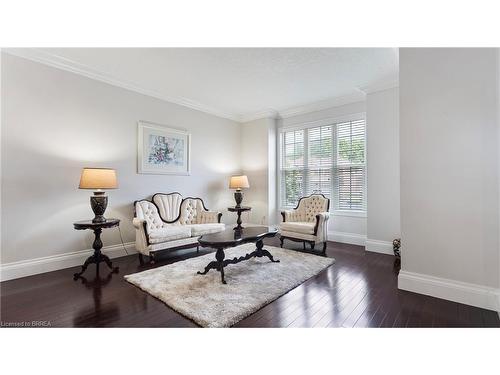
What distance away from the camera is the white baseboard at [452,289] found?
215 cm

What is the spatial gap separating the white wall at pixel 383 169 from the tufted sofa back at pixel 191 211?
327 centimetres

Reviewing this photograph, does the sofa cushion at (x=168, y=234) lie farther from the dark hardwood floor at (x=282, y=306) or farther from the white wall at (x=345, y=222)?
the white wall at (x=345, y=222)

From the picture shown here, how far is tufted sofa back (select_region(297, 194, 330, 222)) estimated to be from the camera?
4672 mm

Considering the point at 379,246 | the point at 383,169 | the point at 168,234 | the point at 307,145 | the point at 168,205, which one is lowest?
the point at 379,246

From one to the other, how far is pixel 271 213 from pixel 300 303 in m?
3.60

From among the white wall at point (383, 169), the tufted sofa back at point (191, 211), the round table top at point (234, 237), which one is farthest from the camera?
the tufted sofa back at point (191, 211)

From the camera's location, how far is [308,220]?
15.7ft

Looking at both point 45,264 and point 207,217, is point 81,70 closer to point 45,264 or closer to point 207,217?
point 45,264

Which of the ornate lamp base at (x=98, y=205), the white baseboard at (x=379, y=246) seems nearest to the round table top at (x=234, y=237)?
the ornate lamp base at (x=98, y=205)

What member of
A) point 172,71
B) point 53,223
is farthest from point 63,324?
point 172,71

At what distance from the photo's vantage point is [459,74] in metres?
2.32

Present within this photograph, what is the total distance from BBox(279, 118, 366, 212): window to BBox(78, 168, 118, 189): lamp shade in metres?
3.88

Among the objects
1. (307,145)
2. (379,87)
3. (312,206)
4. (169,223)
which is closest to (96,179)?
(169,223)

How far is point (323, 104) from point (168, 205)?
3.89 metres
